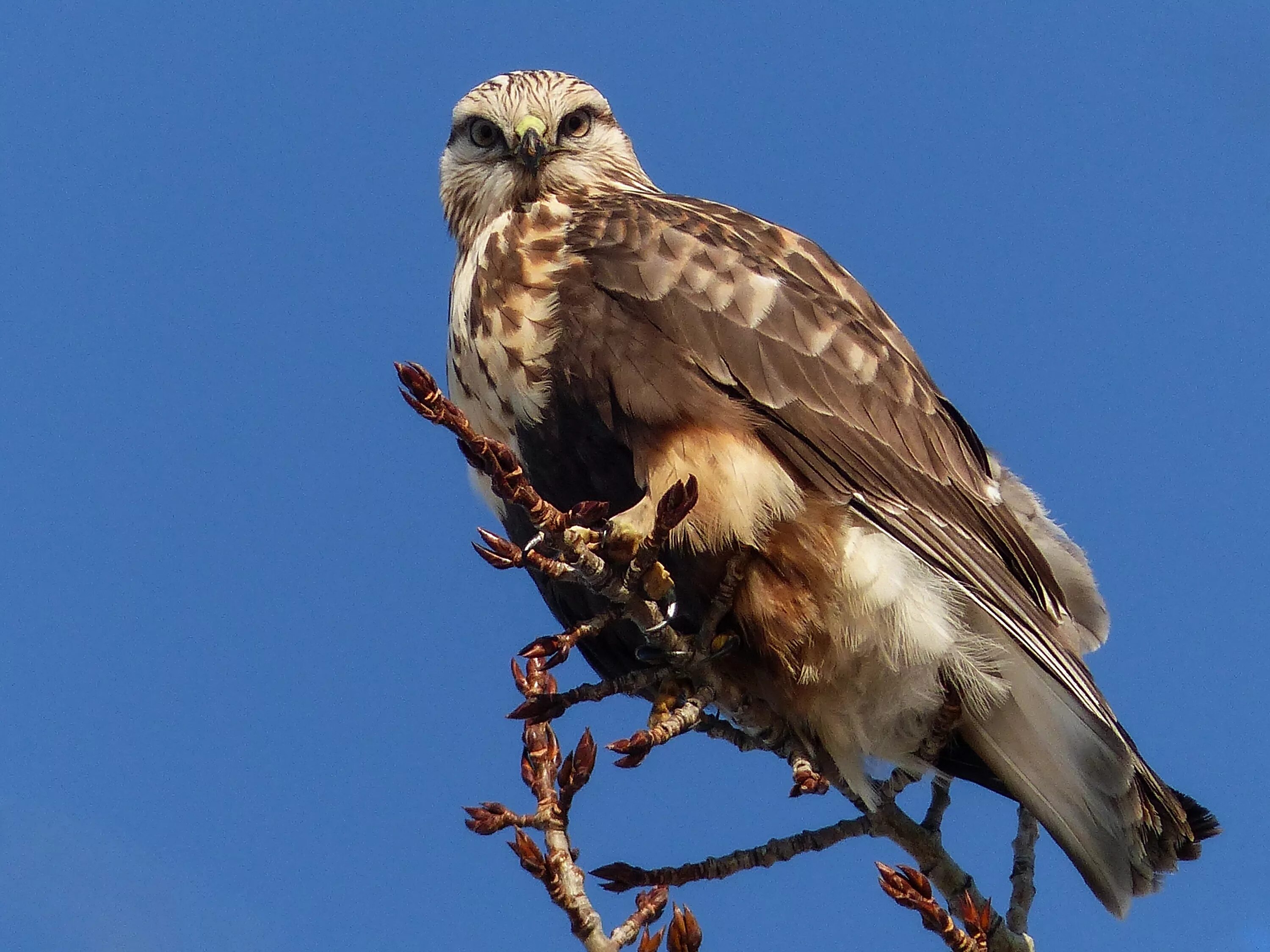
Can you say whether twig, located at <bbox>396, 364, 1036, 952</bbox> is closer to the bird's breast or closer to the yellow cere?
the bird's breast

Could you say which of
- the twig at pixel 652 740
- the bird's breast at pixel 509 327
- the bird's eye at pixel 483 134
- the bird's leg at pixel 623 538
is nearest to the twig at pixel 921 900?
the twig at pixel 652 740

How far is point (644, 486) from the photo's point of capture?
13.2ft

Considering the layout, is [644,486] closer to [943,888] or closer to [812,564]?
[812,564]

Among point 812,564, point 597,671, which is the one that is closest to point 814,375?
point 812,564

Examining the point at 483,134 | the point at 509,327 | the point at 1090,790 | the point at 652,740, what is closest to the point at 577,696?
the point at 652,740

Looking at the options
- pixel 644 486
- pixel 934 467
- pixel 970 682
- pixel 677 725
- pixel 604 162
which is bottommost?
pixel 677 725

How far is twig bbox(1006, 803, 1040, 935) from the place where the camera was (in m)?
4.05

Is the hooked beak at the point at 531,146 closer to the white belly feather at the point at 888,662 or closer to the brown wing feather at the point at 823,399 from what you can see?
the brown wing feather at the point at 823,399

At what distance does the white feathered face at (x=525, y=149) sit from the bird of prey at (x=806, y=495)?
21.1 inches

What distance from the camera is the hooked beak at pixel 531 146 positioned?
17.1 feet

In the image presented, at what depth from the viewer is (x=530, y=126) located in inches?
208

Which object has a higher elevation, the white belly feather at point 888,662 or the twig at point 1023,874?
the white belly feather at point 888,662

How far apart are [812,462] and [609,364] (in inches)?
26.8

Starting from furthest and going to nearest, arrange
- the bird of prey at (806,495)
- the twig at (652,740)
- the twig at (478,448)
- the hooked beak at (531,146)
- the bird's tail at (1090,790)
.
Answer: the hooked beak at (531,146) → the bird's tail at (1090,790) → the bird of prey at (806,495) → the twig at (652,740) → the twig at (478,448)
